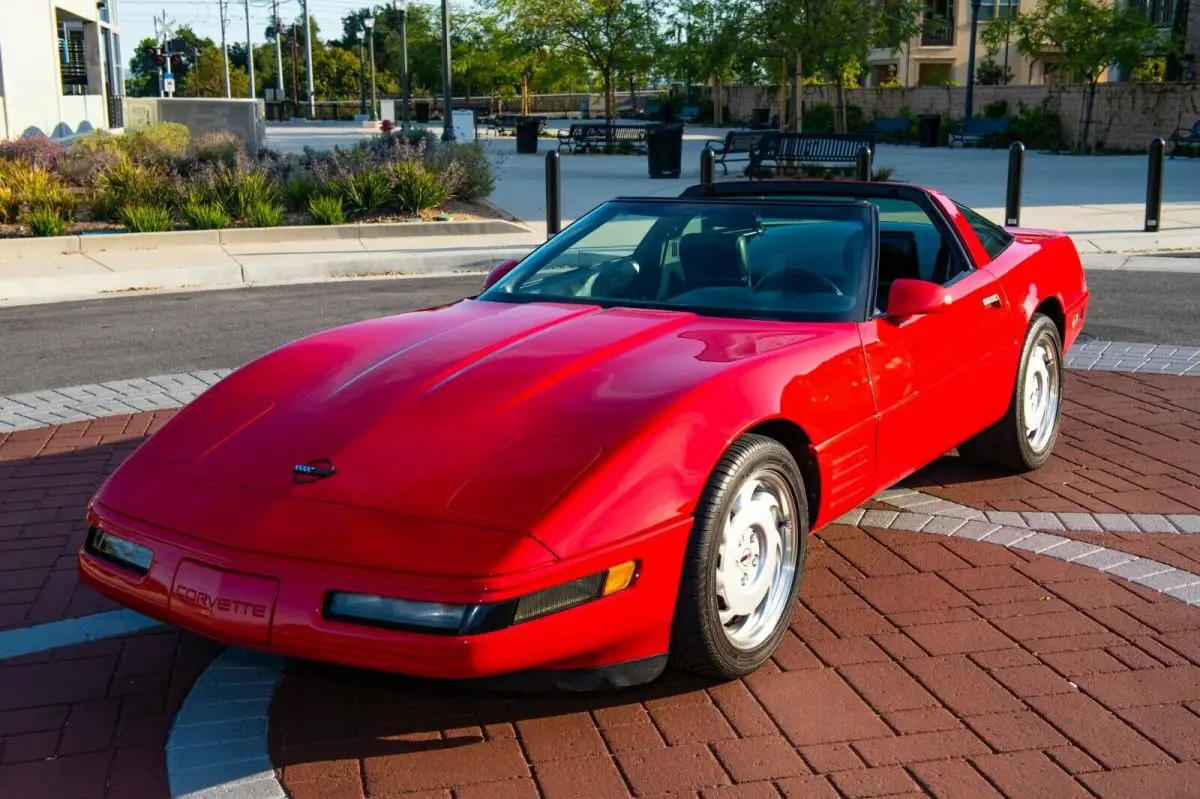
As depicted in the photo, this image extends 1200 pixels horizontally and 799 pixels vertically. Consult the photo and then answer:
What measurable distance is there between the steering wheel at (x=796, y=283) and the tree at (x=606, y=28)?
33828mm

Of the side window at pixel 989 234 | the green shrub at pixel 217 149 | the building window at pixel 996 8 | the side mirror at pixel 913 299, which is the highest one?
the building window at pixel 996 8

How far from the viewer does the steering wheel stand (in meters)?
4.64

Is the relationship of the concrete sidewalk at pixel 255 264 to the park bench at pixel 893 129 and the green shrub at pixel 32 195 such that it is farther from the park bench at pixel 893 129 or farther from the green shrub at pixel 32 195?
the park bench at pixel 893 129

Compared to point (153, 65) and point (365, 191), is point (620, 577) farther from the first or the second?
point (153, 65)

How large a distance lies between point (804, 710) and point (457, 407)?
52.6 inches

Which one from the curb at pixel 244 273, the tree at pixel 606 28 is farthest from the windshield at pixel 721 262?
the tree at pixel 606 28

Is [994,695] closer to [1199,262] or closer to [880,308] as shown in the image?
[880,308]

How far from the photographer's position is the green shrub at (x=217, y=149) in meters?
19.6

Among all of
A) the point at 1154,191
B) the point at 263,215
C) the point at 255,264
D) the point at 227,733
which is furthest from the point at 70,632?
the point at 1154,191

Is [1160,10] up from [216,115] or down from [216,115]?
up

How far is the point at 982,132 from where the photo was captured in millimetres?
39594

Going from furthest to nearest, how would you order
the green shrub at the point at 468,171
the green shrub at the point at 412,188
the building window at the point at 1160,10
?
the building window at the point at 1160,10, the green shrub at the point at 468,171, the green shrub at the point at 412,188

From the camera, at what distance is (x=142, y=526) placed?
11.5ft

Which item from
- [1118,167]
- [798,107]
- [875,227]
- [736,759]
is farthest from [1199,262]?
[1118,167]
